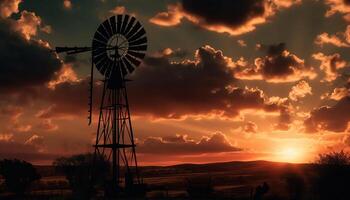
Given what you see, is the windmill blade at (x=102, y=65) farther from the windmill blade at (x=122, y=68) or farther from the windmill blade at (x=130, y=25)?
the windmill blade at (x=130, y=25)

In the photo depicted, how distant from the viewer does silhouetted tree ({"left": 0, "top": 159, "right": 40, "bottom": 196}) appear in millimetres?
61688

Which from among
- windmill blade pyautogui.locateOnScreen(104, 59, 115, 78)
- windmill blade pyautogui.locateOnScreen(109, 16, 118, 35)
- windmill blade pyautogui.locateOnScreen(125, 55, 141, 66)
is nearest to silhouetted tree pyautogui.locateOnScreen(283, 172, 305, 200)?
windmill blade pyautogui.locateOnScreen(125, 55, 141, 66)

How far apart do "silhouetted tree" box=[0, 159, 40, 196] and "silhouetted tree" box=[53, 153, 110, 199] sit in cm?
344

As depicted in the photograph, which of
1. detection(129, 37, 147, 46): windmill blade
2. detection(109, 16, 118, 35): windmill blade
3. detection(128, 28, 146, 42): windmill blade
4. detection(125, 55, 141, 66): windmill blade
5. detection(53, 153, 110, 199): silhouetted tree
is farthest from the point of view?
detection(53, 153, 110, 199): silhouetted tree

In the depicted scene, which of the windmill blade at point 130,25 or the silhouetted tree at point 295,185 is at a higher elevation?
the windmill blade at point 130,25

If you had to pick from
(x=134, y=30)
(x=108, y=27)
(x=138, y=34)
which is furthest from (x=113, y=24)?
(x=138, y=34)

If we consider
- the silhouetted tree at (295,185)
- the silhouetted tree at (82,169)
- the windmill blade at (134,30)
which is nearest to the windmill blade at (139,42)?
the windmill blade at (134,30)

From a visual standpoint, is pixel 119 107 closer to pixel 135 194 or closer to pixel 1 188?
pixel 135 194

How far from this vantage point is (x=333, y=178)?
43.9 m

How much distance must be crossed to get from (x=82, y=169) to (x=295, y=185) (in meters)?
25.3

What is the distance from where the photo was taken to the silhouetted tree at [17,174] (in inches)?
2429

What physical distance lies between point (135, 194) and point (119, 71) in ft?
40.0

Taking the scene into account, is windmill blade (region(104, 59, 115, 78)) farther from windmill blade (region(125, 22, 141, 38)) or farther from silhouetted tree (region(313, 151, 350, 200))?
silhouetted tree (region(313, 151, 350, 200))

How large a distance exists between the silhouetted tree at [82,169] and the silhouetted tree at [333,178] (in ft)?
77.9
